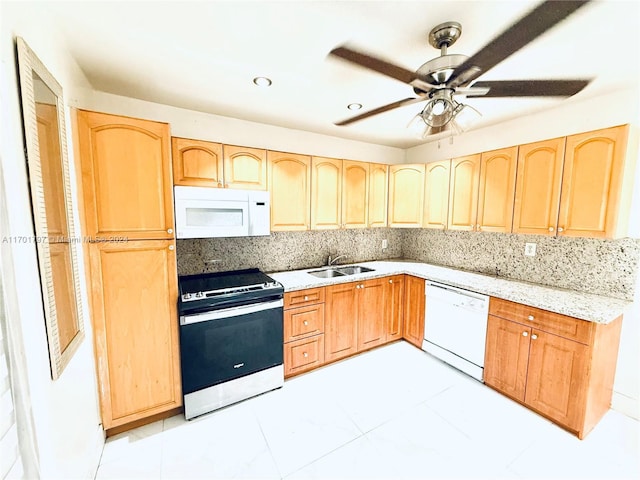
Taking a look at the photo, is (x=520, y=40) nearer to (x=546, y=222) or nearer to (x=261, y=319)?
(x=546, y=222)

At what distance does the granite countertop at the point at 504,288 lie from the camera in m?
1.73

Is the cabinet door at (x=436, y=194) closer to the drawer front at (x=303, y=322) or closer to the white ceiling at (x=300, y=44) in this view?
the white ceiling at (x=300, y=44)

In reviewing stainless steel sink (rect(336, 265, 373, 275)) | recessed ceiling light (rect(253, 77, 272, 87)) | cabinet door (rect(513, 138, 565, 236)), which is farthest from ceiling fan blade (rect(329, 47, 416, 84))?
stainless steel sink (rect(336, 265, 373, 275))

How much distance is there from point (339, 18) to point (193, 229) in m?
1.60

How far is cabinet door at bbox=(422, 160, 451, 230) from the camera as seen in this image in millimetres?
2801

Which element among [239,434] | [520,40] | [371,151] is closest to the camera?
[520,40]

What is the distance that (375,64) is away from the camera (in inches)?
46.6

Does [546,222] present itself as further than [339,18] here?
Yes

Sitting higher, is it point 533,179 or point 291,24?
point 291,24

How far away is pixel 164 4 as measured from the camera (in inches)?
44.6

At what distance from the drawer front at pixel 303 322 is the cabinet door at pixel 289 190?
→ 2.58 ft

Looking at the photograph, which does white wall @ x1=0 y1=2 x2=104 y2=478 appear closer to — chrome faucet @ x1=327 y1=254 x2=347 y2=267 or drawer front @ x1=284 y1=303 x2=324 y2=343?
drawer front @ x1=284 y1=303 x2=324 y2=343

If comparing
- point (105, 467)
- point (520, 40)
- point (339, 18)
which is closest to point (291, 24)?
point (339, 18)

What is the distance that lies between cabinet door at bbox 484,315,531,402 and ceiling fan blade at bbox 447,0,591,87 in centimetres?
185
